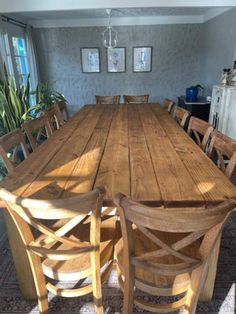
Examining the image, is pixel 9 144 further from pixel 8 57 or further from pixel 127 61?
pixel 127 61

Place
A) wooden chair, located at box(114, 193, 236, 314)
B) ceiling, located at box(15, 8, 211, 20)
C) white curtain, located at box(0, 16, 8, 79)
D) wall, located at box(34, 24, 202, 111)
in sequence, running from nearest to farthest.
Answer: wooden chair, located at box(114, 193, 236, 314), white curtain, located at box(0, 16, 8, 79), ceiling, located at box(15, 8, 211, 20), wall, located at box(34, 24, 202, 111)

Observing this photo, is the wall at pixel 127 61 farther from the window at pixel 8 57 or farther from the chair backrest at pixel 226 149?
the chair backrest at pixel 226 149

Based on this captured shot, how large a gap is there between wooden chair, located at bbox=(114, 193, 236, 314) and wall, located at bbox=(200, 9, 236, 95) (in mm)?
3365

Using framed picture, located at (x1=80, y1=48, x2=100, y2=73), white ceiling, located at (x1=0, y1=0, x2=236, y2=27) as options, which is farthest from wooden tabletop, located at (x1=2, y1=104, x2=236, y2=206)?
framed picture, located at (x1=80, y1=48, x2=100, y2=73)

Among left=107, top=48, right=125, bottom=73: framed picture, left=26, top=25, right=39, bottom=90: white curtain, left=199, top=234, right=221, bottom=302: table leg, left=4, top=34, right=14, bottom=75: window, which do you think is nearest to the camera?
left=199, top=234, right=221, bottom=302: table leg

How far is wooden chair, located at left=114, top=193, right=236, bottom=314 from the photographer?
0.79m

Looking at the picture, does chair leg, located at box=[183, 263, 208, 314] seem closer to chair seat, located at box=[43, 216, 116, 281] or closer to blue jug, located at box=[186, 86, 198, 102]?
chair seat, located at box=[43, 216, 116, 281]

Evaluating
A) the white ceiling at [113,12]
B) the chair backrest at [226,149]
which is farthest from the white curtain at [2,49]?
the chair backrest at [226,149]

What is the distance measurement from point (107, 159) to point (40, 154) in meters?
0.45

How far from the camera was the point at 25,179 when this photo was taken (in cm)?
120

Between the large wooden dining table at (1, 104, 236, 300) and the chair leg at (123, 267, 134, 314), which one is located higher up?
the large wooden dining table at (1, 104, 236, 300)

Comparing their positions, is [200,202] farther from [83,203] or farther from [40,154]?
[40,154]

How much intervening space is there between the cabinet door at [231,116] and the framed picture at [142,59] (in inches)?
102

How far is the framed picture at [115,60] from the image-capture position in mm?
5141
